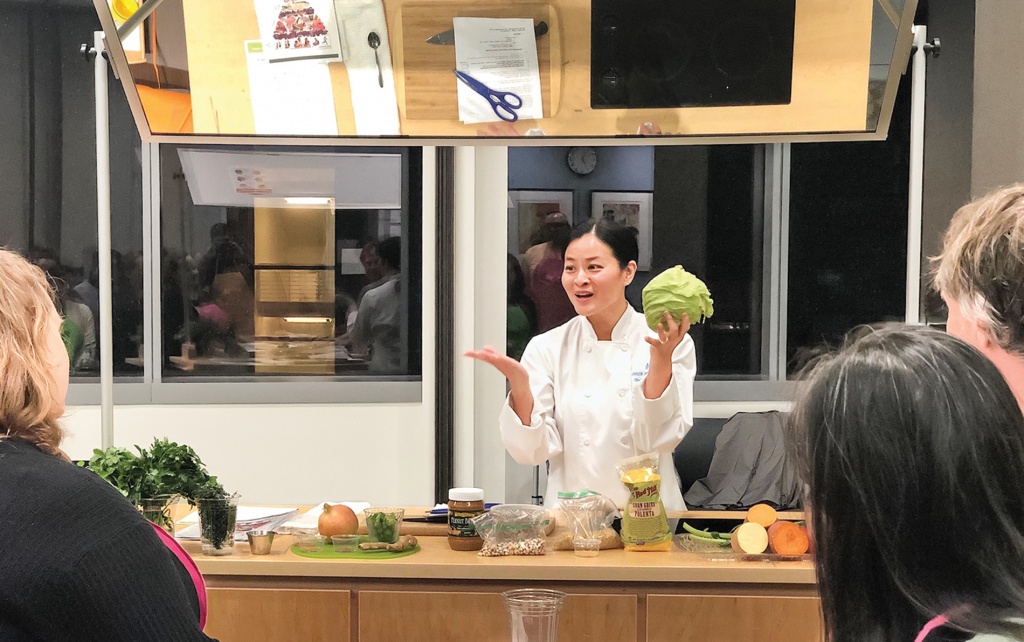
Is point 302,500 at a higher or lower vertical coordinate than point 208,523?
lower

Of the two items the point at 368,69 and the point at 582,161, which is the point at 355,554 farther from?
the point at 582,161

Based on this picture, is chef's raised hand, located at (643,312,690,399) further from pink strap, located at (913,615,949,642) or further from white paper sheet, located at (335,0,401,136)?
pink strap, located at (913,615,949,642)

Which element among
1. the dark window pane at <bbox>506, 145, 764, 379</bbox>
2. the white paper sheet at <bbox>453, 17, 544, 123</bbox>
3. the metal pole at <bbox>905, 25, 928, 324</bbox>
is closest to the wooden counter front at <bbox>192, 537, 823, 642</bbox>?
the white paper sheet at <bbox>453, 17, 544, 123</bbox>

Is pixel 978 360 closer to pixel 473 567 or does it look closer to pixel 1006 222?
pixel 1006 222

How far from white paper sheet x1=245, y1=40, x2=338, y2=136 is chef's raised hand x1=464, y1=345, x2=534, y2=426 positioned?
77 cm

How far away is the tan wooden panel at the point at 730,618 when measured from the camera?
2254 mm

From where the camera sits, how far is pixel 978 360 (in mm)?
963

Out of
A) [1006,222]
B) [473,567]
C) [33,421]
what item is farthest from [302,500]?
[1006,222]

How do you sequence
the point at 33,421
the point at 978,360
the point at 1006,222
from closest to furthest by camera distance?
the point at 978,360 < the point at 33,421 < the point at 1006,222

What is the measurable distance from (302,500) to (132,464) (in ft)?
7.21

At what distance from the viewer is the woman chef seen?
3.04 m

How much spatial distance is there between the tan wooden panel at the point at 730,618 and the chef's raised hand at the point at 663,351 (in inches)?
27.3

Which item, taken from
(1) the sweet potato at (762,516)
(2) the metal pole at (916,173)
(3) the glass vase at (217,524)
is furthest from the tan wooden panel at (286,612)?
(2) the metal pole at (916,173)

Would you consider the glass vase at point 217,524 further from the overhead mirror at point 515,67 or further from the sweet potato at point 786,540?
the sweet potato at point 786,540
